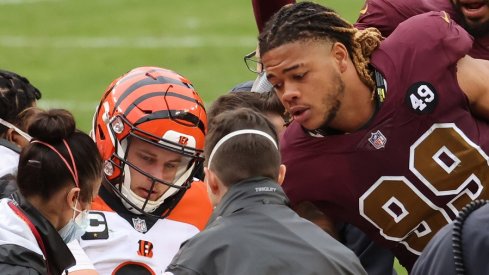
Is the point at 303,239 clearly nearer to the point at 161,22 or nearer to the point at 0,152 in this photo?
the point at 0,152

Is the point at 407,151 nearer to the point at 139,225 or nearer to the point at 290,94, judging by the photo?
the point at 290,94

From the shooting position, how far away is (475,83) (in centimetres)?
557

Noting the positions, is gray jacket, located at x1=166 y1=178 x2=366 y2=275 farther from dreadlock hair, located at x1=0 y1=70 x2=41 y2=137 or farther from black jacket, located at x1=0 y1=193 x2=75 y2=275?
dreadlock hair, located at x1=0 y1=70 x2=41 y2=137

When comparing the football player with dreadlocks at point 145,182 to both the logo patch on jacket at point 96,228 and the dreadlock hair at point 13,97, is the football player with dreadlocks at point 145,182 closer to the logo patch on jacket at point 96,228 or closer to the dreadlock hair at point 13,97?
the logo patch on jacket at point 96,228

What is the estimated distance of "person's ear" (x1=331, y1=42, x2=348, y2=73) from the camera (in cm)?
549

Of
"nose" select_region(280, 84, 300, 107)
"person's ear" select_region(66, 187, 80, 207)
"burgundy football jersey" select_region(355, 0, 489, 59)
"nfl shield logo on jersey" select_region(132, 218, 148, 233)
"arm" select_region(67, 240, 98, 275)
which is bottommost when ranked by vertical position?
"nfl shield logo on jersey" select_region(132, 218, 148, 233)

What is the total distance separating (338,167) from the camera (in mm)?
5555

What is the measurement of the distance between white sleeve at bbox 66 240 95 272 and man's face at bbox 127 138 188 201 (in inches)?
17.3

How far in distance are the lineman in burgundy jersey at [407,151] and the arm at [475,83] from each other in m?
0.04

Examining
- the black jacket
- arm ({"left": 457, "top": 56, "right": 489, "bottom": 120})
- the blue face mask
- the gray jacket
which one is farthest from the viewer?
arm ({"left": 457, "top": 56, "right": 489, "bottom": 120})

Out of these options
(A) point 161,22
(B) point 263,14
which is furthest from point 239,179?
(A) point 161,22

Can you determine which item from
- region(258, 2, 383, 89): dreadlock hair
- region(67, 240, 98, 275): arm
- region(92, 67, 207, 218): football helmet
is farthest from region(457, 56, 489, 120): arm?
region(67, 240, 98, 275): arm

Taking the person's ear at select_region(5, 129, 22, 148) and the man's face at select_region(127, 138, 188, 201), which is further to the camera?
the person's ear at select_region(5, 129, 22, 148)

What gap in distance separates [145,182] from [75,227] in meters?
0.50
